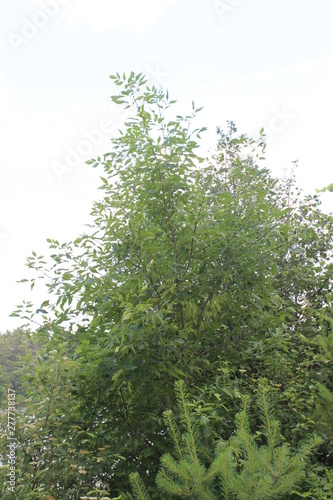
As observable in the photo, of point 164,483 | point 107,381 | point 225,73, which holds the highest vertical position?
point 225,73

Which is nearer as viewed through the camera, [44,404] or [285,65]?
[44,404]

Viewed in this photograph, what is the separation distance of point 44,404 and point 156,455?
962mm

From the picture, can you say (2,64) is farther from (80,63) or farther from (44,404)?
(44,404)

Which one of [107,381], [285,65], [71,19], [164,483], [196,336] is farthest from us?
[285,65]

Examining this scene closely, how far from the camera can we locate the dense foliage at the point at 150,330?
9.93ft

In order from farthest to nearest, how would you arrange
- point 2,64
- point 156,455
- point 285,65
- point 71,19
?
point 285,65, point 2,64, point 71,19, point 156,455

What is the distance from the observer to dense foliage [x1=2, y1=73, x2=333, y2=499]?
3025 millimetres

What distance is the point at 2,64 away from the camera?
6.14m

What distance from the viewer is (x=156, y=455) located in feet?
11.1

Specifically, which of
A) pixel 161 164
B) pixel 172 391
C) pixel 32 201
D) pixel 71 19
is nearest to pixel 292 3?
pixel 71 19

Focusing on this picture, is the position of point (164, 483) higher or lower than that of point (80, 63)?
lower

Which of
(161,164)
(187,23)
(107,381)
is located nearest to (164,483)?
(107,381)

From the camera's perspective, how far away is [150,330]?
302 cm

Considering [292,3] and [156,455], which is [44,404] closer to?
[156,455]
